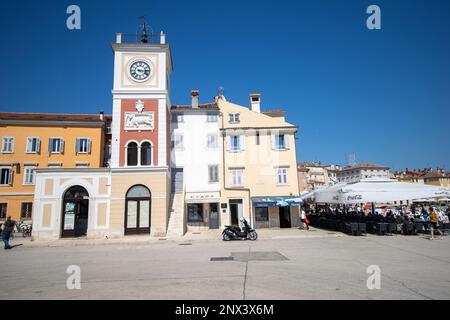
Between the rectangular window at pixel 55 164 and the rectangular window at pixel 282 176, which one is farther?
the rectangular window at pixel 55 164

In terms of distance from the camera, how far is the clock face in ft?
73.8

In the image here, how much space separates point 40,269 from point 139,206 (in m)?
10.6

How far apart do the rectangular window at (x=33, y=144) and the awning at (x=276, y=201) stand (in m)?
22.1

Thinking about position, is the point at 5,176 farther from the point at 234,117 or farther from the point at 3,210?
the point at 234,117

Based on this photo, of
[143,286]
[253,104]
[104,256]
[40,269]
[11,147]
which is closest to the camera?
[143,286]

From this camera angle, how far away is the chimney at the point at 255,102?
1174 inches

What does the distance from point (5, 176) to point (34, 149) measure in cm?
360

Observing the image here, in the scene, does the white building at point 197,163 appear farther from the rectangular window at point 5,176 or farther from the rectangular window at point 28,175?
the rectangular window at point 5,176

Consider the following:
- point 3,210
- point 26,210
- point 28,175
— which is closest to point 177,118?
point 28,175

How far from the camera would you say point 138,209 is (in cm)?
2078

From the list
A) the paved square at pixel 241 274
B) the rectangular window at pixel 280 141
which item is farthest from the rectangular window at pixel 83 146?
the rectangular window at pixel 280 141
